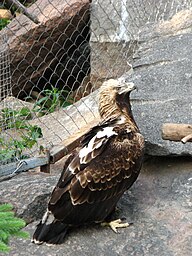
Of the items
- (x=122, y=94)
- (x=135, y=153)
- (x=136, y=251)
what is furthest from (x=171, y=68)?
(x=136, y=251)

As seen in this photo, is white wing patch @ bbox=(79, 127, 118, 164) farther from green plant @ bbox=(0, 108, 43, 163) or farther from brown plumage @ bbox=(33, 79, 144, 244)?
green plant @ bbox=(0, 108, 43, 163)

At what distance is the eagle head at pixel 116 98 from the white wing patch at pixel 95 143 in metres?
0.24

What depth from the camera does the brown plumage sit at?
3371 mm

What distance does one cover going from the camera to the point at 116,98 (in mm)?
3783

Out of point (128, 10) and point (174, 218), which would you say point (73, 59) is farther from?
point (174, 218)

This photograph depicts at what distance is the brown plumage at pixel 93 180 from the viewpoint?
3.37 meters

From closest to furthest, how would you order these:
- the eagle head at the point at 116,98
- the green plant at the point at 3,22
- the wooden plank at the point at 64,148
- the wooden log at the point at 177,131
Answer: the wooden log at the point at 177,131 < the eagle head at the point at 116,98 < the wooden plank at the point at 64,148 < the green plant at the point at 3,22

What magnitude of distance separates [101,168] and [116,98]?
20.8 inches

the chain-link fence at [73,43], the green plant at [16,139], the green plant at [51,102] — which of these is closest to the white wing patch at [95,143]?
the green plant at [16,139]

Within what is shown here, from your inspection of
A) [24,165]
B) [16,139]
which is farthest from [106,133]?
[16,139]

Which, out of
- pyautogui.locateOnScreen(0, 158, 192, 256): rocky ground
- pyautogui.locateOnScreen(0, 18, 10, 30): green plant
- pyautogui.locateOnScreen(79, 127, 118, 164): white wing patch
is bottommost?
pyautogui.locateOnScreen(0, 158, 192, 256): rocky ground

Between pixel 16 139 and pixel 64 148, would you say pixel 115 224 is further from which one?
pixel 16 139

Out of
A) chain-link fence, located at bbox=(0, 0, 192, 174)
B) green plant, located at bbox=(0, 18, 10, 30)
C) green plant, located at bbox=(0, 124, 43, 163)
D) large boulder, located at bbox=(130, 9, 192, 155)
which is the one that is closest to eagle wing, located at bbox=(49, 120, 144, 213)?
large boulder, located at bbox=(130, 9, 192, 155)

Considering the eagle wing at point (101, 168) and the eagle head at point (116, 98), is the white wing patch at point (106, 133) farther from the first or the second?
the eagle head at point (116, 98)
